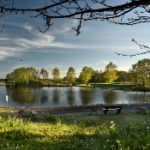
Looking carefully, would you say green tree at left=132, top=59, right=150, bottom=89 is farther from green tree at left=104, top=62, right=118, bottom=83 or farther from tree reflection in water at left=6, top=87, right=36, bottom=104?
green tree at left=104, top=62, right=118, bottom=83

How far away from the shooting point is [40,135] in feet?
51.7

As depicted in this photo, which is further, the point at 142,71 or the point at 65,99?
the point at 142,71

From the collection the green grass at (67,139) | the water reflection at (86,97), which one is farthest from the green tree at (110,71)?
the green grass at (67,139)

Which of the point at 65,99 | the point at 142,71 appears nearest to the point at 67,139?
the point at 65,99

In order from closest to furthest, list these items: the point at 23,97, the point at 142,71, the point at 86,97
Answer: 1. the point at 23,97
2. the point at 86,97
3. the point at 142,71

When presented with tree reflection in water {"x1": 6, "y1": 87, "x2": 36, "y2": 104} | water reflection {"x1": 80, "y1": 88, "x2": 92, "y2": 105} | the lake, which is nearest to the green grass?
the lake

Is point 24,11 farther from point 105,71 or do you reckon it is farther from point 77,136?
point 105,71

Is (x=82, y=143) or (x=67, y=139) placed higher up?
(x=82, y=143)

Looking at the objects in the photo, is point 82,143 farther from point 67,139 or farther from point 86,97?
point 86,97

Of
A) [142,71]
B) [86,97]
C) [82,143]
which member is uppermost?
[142,71]

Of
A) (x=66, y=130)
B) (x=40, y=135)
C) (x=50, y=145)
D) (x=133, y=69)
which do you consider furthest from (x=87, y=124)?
(x=133, y=69)

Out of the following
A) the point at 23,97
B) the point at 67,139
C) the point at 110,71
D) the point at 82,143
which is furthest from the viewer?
the point at 110,71

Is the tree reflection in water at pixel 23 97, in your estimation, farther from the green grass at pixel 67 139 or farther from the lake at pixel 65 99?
the green grass at pixel 67 139

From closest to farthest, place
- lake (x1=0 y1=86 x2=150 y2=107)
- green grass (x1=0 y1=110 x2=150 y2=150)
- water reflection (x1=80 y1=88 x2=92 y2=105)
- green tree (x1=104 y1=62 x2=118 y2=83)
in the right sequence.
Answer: green grass (x1=0 y1=110 x2=150 y2=150) < lake (x1=0 y1=86 x2=150 y2=107) < water reflection (x1=80 y1=88 x2=92 y2=105) < green tree (x1=104 y1=62 x2=118 y2=83)
